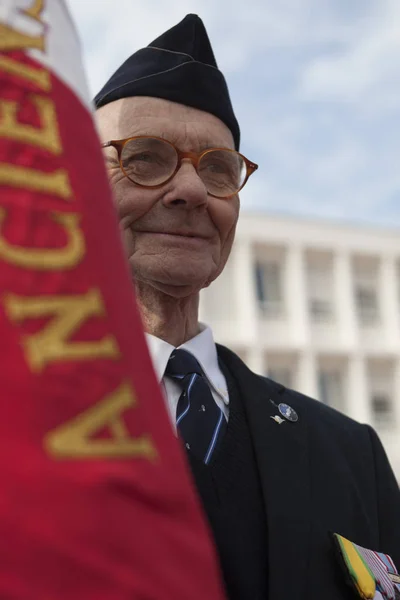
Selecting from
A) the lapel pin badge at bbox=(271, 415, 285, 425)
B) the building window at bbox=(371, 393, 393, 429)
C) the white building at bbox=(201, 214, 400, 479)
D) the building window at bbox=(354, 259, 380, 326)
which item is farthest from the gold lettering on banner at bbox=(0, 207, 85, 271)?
the building window at bbox=(354, 259, 380, 326)

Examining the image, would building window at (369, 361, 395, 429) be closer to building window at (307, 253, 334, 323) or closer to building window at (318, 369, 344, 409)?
building window at (318, 369, 344, 409)

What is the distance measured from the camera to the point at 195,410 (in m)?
1.28

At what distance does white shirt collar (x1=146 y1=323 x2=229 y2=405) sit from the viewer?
1394mm

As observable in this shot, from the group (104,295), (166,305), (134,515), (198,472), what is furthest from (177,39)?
(134,515)

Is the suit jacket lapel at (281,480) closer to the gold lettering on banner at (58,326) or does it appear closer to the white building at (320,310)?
the gold lettering on banner at (58,326)

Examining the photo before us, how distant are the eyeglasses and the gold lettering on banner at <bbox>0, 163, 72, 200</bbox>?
0.81m

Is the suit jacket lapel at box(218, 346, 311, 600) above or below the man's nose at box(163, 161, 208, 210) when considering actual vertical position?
below

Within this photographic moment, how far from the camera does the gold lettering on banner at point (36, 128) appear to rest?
57 centimetres

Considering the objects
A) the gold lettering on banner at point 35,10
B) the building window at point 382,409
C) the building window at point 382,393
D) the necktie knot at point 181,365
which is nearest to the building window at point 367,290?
the building window at point 382,393

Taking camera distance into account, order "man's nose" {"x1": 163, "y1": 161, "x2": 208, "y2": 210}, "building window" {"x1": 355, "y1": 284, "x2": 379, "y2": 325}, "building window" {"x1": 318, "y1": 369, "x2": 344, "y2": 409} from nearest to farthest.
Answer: "man's nose" {"x1": 163, "y1": 161, "x2": 208, "y2": 210}, "building window" {"x1": 318, "y1": 369, "x2": 344, "y2": 409}, "building window" {"x1": 355, "y1": 284, "x2": 379, "y2": 325}

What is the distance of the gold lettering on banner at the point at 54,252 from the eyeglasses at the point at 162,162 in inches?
32.6

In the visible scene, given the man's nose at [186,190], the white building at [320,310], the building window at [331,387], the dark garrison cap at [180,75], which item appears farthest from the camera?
the building window at [331,387]

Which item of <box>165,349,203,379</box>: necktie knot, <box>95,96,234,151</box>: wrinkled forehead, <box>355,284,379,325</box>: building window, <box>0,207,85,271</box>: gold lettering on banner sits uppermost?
<box>95,96,234,151</box>: wrinkled forehead

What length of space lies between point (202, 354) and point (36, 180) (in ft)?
3.13
